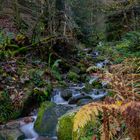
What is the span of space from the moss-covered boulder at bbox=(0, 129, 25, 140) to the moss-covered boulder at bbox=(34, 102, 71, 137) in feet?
1.43

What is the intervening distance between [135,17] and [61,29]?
31.3 ft

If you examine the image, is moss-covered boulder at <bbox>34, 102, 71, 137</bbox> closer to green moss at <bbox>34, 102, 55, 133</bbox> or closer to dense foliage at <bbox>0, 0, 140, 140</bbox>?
green moss at <bbox>34, 102, 55, 133</bbox>

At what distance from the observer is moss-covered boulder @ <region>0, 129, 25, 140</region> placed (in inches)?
286

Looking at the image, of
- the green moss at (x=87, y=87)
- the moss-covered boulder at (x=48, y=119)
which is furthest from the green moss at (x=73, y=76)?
the moss-covered boulder at (x=48, y=119)

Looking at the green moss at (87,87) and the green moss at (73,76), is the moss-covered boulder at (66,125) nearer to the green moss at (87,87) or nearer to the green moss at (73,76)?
the green moss at (87,87)

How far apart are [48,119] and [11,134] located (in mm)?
890

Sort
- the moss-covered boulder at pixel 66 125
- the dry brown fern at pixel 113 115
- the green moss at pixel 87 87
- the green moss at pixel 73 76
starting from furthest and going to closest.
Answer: the green moss at pixel 73 76, the green moss at pixel 87 87, the moss-covered boulder at pixel 66 125, the dry brown fern at pixel 113 115

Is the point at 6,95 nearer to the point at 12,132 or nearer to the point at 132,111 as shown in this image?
the point at 12,132

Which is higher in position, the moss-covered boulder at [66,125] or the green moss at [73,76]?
the green moss at [73,76]

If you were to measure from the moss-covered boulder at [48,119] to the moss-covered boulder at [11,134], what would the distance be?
44 centimetres

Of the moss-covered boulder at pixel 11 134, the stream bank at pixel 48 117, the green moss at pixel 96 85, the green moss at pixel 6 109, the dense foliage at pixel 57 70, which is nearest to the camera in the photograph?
the dense foliage at pixel 57 70

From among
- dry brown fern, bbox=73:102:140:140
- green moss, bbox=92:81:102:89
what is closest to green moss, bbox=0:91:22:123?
green moss, bbox=92:81:102:89

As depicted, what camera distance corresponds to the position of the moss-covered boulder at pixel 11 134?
23.9ft

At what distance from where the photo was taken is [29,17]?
1836 cm
